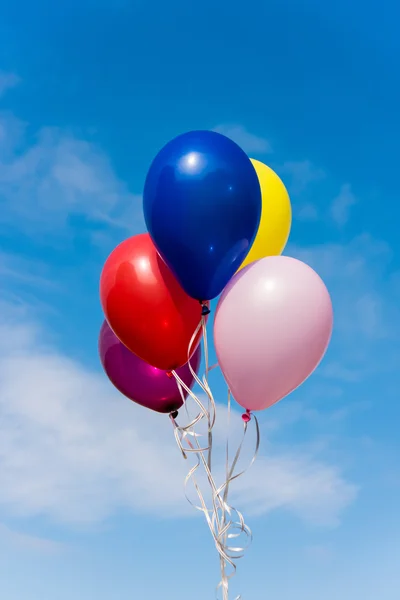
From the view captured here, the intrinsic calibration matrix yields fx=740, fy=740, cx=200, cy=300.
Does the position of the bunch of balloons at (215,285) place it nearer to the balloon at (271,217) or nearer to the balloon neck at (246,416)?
the balloon neck at (246,416)

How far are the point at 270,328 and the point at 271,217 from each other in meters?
1.38

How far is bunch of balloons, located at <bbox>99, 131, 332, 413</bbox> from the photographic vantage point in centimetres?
481

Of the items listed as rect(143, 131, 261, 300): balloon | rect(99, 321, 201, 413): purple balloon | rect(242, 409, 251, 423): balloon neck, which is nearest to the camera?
rect(143, 131, 261, 300): balloon

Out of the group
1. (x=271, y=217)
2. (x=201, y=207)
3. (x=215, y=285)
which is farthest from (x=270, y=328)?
(x=271, y=217)

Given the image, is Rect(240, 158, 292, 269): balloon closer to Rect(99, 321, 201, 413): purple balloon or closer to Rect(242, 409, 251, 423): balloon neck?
Rect(99, 321, 201, 413): purple balloon

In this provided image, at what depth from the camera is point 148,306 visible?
516cm

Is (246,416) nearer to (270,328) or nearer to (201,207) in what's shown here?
(270,328)

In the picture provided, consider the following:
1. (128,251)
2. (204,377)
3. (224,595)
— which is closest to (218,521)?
(224,595)

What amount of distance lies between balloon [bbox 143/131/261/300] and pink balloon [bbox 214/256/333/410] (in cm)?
22

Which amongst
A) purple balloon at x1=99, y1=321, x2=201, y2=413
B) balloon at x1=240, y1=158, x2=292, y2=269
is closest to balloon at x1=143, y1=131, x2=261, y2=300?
balloon at x1=240, y1=158, x2=292, y2=269

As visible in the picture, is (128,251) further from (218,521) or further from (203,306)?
(218,521)

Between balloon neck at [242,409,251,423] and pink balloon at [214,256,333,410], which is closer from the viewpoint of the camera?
pink balloon at [214,256,333,410]

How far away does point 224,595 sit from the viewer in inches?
200

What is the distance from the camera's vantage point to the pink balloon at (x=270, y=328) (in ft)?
15.8
